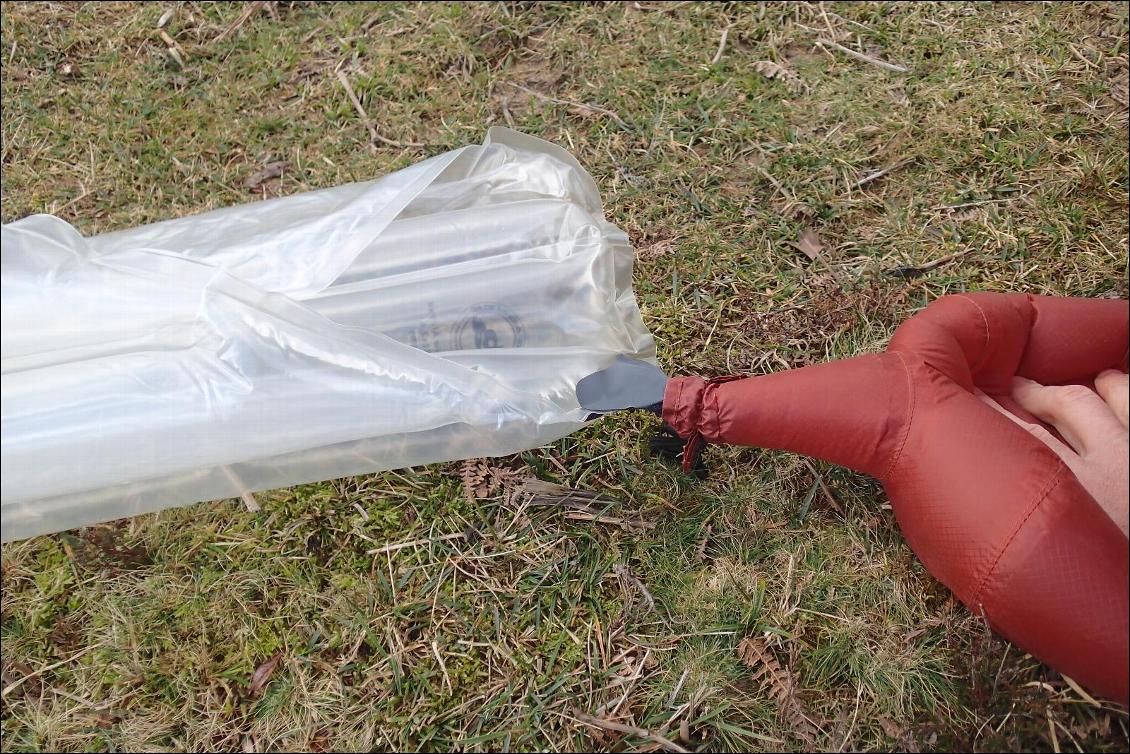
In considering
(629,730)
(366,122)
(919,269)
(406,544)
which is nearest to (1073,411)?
(919,269)

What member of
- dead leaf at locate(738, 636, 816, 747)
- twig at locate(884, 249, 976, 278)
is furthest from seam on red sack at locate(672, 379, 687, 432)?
twig at locate(884, 249, 976, 278)

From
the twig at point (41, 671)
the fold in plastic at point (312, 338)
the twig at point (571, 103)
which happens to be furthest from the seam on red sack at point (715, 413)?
Result: the twig at point (41, 671)

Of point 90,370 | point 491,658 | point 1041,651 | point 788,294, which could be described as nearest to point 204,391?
point 90,370

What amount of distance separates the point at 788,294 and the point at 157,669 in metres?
1.77

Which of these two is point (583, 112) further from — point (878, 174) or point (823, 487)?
point (823, 487)

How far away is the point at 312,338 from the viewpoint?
1672mm

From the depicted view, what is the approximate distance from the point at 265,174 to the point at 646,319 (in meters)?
1.23

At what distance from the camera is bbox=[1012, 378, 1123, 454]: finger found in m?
1.49

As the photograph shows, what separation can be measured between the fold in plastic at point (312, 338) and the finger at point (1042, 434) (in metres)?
0.74

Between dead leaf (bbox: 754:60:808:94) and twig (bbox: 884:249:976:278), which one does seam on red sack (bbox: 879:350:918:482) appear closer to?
twig (bbox: 884:249:976:278)

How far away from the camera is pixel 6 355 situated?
67.4 inches

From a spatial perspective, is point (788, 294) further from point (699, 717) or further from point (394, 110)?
point (394, 110)

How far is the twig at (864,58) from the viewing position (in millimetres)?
2311

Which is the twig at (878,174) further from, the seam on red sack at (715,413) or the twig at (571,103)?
the seam on red sack at (715,413)
